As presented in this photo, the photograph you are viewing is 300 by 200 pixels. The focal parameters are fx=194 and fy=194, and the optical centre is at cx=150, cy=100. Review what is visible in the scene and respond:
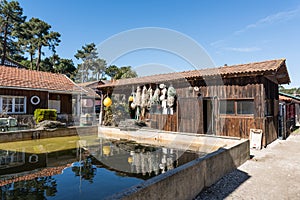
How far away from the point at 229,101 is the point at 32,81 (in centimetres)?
1428

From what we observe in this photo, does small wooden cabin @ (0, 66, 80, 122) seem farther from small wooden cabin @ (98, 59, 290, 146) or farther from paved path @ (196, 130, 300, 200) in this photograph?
paved path @ (196, 130, 300, 200)

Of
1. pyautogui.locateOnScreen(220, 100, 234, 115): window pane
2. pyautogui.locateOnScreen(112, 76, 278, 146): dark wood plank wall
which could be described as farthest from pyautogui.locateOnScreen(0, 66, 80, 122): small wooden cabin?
pyautogui.locateOnScreen(220, 100, 234, 115): window pane

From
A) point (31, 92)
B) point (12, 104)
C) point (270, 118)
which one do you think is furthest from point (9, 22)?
point (270, 118)

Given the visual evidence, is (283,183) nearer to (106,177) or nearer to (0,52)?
(106,177)

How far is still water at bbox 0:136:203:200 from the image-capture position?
438cm

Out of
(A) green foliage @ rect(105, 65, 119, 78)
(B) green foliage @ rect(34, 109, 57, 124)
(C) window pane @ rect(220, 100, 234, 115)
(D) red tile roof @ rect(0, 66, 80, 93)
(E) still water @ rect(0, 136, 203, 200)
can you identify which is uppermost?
(A) green foliage @ rect(105, 65, 119, 78)

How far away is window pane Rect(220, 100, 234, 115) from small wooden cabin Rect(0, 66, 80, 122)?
480 inches

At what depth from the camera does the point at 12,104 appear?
13.4 meters

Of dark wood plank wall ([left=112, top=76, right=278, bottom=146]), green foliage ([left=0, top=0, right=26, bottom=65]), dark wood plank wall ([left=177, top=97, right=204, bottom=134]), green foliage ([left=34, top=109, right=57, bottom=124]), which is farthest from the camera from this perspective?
green foliage ([left=0, top=0, right=26, bottom=65])

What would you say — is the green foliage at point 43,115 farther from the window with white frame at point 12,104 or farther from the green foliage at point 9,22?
the green foliage at point 9,22

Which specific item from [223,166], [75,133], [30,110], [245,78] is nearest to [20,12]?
[30,110]

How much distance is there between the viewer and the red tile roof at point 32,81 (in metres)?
13.6

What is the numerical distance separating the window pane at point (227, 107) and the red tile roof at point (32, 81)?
12185 millimetres

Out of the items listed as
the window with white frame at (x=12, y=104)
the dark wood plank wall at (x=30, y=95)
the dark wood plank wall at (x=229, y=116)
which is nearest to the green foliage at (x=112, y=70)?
the dark wood plank wall at (x=30, y=95)
